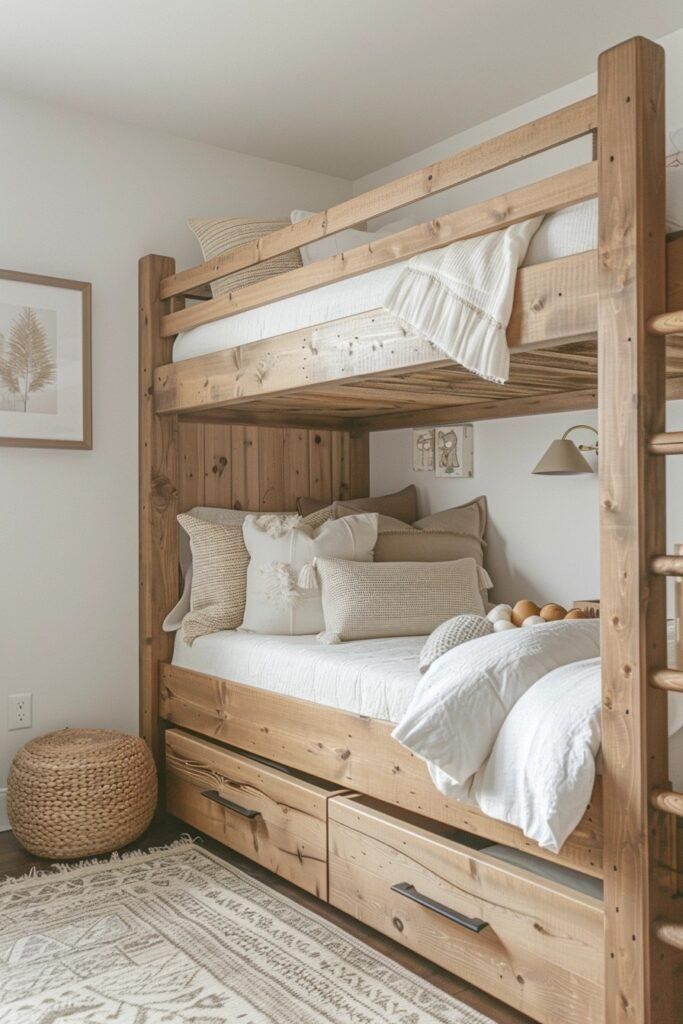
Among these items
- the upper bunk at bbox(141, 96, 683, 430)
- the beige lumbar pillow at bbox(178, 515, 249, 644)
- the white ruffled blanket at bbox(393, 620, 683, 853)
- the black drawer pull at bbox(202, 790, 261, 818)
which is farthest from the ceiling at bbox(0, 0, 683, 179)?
the black drawer pull at bbox(202, 790, 261, 818)

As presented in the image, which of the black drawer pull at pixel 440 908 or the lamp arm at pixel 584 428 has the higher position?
the lamp arm at pixel 584 428

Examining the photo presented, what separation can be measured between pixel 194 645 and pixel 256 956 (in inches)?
46.8

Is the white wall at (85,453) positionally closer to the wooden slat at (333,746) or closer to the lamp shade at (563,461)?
the wooden slat at (333,746)

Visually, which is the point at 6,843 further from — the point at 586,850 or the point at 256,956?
the point at 586,850

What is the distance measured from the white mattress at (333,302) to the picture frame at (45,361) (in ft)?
1.14

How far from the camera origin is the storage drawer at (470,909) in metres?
1.81

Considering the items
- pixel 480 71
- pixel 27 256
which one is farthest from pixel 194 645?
pixel 480 71

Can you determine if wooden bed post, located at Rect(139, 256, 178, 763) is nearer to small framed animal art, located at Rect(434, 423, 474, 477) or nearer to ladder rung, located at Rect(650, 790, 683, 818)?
small framed animal art, located at Rect(434, 423, 474, 477)

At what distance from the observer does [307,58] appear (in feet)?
9.54

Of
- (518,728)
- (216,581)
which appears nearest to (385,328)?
(518,728)

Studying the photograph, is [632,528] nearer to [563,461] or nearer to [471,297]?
[471,297]

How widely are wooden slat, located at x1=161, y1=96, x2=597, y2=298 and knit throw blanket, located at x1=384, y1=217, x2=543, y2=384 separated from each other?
16cm

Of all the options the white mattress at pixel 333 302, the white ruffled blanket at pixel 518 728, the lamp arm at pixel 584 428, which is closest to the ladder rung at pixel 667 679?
the white ruffled blanket at pixel 518 728

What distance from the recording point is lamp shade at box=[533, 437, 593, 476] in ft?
9.33
